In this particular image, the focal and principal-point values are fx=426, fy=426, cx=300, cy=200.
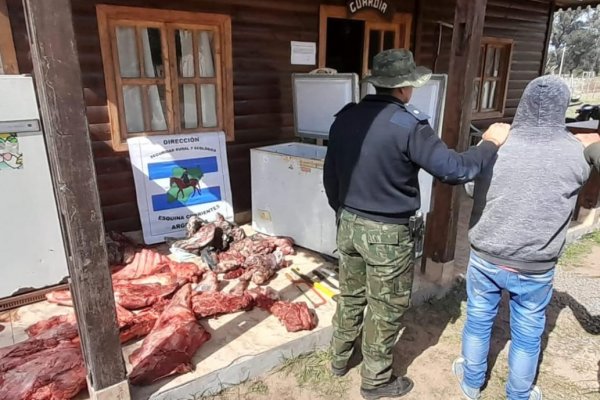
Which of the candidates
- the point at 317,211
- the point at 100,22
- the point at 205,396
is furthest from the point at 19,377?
the point at 100,22

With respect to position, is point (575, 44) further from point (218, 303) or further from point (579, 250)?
point (218, 303)

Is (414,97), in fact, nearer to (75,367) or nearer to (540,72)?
(75,367)

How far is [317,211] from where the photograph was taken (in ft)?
13.2

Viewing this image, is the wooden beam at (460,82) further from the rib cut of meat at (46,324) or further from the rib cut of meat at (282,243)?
the rib cut of meat at (46,324)

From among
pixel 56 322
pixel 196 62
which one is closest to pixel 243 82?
pixel 196 62

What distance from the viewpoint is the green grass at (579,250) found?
4520mm

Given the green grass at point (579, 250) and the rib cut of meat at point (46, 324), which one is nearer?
the rib cut of meat at point (46, 324)

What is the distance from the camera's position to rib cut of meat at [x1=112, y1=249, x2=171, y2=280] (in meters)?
3.75

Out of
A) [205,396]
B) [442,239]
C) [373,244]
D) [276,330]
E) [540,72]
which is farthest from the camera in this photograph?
[540,72]

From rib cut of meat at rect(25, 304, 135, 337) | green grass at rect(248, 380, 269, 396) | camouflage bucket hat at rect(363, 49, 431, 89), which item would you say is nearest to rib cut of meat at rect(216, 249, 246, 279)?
rib cut of meat at rect(25, 304, 135, 337)

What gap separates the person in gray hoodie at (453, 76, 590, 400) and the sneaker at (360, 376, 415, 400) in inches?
22.3

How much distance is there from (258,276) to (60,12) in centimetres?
248

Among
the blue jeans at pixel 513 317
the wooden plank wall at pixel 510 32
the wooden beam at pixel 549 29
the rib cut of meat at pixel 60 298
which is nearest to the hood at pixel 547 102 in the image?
the blue jeans at pixel 513 317

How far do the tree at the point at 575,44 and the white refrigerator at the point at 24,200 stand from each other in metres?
48.9
